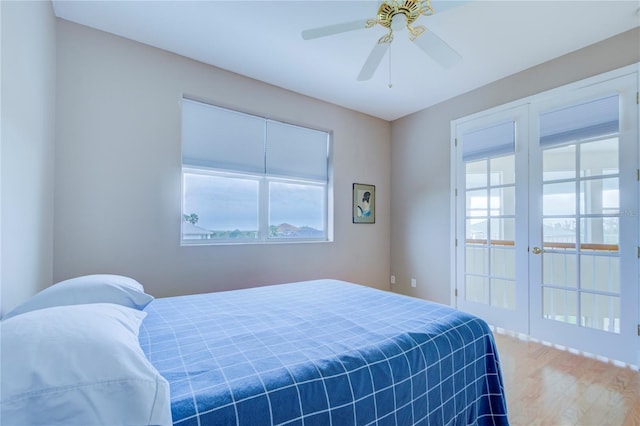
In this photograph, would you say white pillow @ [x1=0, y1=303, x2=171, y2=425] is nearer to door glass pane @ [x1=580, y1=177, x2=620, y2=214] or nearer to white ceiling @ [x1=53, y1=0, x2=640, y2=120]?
white ceiling @ [x1=53, y1=0, x2=640, y2=120]

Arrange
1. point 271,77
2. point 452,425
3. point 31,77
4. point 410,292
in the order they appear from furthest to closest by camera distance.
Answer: point 410,292
point 271,77
point 31,77
point 452,425

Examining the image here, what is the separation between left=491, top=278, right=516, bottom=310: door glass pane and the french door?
0.4 inches

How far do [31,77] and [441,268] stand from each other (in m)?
4.14

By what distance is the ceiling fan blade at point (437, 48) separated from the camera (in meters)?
1.83

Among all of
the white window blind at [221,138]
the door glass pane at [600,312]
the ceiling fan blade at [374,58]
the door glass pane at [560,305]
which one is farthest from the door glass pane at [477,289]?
the white window blind at [221,138]

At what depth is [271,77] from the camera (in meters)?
3.22

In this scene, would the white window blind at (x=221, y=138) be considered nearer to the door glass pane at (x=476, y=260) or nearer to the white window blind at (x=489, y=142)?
the white window blind at (x=489, y=142)

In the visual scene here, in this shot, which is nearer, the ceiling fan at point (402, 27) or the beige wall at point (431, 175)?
the ceiling fan at point (402, 27)

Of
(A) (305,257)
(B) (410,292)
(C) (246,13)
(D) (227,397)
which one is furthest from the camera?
(B) (410,292)

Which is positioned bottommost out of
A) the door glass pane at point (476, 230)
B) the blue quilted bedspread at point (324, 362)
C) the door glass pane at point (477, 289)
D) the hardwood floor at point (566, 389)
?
the hardwood floor at point (566, 389)

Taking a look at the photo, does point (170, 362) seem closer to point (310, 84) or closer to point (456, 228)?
point (310, 84)

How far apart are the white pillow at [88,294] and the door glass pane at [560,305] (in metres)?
3.43

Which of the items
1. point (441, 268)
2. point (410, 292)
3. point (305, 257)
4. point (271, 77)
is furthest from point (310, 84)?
point (410, 292)

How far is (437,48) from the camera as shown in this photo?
192cm
